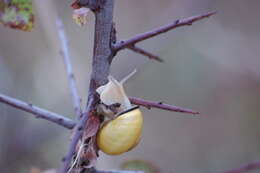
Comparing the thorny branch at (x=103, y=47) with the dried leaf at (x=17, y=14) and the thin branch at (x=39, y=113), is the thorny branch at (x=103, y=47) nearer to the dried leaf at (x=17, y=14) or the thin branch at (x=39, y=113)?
the thin branch at (x=39, y=113)

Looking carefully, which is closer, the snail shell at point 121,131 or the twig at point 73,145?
the twig at point 73,145

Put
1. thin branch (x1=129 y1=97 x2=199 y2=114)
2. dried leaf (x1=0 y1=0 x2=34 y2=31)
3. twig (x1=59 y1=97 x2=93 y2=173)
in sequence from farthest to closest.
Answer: dried leaf (x1=0 y1=0 x2=34 y2=31)
thin branch (x1=129 y1=97 x2=199 y2=114)
twig (x1=59 y1=97 x2=93 y2=173)

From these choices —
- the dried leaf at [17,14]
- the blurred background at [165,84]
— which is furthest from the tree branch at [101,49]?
the blurred background at [165,84]

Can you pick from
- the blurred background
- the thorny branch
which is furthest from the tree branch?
the blurred background

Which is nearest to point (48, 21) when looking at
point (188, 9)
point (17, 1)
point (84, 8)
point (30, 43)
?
point (30, 43)

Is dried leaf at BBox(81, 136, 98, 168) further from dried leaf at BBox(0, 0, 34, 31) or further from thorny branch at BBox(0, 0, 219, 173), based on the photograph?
dried leaf at BBox(0, 0, 34, 31)

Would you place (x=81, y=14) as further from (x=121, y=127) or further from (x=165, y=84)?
(x=165, y=84)

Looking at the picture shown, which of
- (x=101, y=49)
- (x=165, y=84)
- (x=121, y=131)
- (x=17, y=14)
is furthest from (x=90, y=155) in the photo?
(x=165, y=84)
